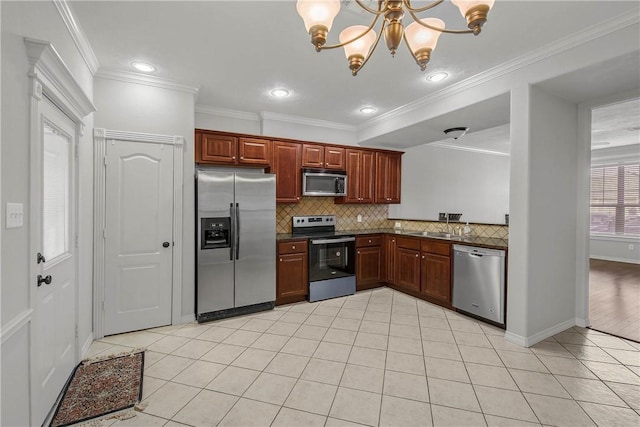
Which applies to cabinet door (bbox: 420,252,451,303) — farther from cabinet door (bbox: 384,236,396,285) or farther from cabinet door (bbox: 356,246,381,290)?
cabinet door (bbox: 356,246,381,290)

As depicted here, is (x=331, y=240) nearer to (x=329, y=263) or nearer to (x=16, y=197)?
(x=329, y=263)

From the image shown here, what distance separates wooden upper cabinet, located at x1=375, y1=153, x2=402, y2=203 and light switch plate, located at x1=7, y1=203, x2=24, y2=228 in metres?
4.36

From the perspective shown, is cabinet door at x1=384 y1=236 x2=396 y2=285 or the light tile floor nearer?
the light tile floor

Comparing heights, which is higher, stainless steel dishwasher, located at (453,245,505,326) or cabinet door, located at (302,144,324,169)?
cabinet door, located at (302,144,324,169)

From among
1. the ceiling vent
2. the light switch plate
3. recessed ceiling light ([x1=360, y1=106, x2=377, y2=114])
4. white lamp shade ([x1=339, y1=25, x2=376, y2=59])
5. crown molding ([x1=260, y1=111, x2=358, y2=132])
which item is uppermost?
recessed ceiling light ([x1=360, y1=106, x2=377, y2=114])

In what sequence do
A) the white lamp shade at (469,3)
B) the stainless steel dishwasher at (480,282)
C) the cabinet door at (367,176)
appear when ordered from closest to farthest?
the white lamp shade at (469,3), the stainless steel dishwasher at (480,282), the cabinet door at (367,176)

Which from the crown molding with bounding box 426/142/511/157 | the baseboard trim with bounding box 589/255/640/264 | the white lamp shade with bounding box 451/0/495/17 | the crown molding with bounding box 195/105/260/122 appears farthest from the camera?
the baseboard trim with bounding box 589/255/640/264

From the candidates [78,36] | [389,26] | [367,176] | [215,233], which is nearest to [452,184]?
[367,176]

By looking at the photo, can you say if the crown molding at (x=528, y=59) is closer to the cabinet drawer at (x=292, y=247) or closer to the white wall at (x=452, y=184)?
the white wall at (x=452, y=184)

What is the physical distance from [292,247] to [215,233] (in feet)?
3.36

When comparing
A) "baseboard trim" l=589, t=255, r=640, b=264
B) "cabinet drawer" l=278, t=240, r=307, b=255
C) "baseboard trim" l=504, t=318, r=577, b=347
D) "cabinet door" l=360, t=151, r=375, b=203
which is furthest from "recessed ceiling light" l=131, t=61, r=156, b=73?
"baseboard trim" l=589, t=255, r=640, b=264

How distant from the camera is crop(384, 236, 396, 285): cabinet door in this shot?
4555mm

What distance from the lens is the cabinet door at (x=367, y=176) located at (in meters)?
4.92

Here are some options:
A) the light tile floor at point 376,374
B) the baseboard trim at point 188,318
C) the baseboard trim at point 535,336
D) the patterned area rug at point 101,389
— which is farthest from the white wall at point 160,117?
the baseboard trim at point 535,336
